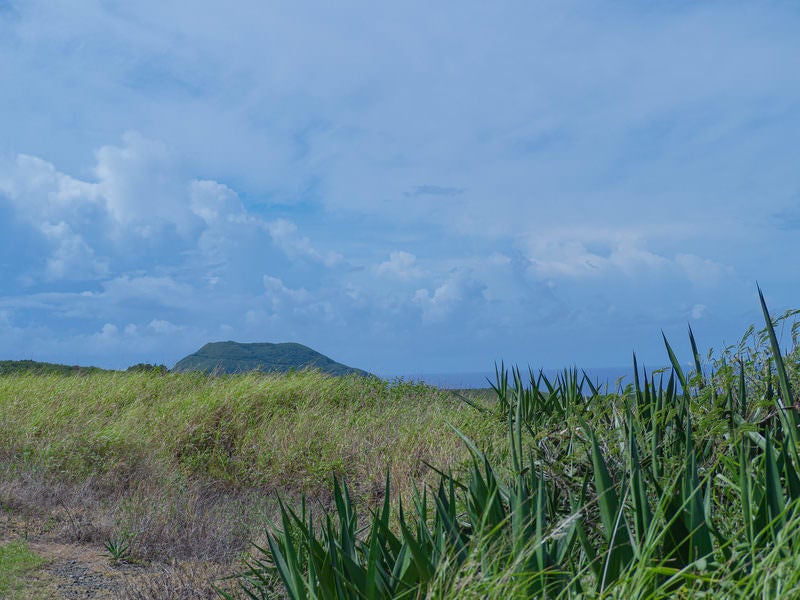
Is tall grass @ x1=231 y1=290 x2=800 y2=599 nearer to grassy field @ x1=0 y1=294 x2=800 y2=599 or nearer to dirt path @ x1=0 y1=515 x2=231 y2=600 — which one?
grassy field @ x1=0 y1=294 x2=800 y2=599

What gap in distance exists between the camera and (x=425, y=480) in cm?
504

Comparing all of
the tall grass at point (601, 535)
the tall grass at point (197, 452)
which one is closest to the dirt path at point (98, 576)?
the tall grass at point (197, 452)

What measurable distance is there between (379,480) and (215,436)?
267 cm

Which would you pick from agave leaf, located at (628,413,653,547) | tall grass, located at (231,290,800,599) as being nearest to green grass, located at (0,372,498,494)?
tall grass, located at (231,290,800,599)

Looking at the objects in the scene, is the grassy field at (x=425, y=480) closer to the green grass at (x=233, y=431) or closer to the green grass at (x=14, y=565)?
the green grass at (x=233, y=431)

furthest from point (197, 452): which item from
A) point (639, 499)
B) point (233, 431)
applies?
point (639, 499)

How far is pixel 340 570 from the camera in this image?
2.15 m

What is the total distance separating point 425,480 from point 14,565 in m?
2.90

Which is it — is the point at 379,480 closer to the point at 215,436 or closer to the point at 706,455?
the point at 215,436

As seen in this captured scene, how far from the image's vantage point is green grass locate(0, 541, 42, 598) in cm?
441

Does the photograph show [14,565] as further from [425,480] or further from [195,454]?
[195,454]

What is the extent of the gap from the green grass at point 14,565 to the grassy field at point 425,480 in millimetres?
517

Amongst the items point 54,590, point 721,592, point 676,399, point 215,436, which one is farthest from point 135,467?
point 721,592

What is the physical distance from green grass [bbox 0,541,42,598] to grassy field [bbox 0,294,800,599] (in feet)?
1.70
